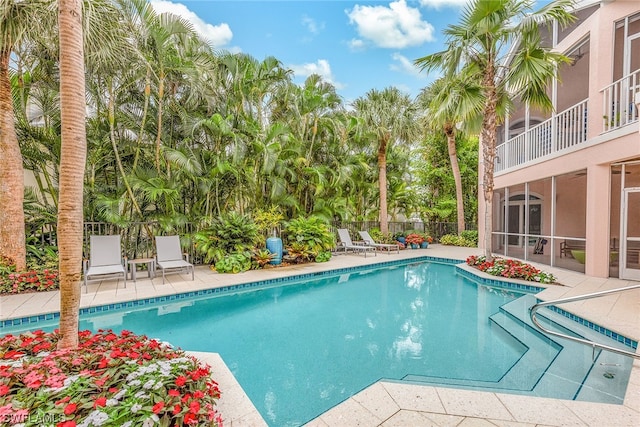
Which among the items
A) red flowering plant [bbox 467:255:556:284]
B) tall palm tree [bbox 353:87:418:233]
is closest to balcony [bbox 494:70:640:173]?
red flowering plant [bbox 467:255:556:284]

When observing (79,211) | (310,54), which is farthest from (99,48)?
(310,54)

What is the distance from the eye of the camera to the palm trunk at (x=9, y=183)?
19.4ft

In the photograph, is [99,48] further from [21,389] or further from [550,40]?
[550,40]

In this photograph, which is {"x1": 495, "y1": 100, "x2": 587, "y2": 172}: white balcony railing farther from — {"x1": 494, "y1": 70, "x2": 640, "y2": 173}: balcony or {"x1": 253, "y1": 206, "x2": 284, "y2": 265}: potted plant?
{"x1": 253, "y1": 206, "x2": 284, "y2": 265}: potted plant

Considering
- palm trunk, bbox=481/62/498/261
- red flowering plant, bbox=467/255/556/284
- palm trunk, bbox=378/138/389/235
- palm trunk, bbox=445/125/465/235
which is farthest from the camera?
palm trunk, bbox=445/125/465/235

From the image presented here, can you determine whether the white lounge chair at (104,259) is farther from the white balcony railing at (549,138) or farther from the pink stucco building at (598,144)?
the white balcony railing at (549,138)

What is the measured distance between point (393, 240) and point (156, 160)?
34.3ft

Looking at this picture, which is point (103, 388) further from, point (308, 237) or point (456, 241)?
point (456, 241)

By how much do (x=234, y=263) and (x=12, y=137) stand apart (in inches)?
212

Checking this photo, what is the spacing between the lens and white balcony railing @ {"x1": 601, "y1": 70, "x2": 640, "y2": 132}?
257 inches

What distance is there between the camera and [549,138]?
9.23 m

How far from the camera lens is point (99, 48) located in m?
5.35

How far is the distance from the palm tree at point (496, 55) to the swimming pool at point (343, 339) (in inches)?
170

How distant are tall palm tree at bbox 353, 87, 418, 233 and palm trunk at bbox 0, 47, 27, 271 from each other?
975cm
